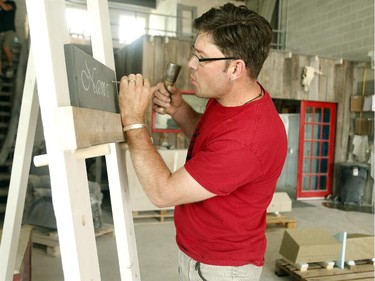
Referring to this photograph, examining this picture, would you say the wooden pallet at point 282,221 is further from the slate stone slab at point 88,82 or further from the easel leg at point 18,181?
the slate stone slab at point 88,82

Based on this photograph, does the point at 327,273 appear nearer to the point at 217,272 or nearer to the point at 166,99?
the point at 217,272

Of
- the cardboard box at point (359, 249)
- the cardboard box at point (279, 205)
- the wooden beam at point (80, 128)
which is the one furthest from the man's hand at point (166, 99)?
the cardboard box at point (279, 205)

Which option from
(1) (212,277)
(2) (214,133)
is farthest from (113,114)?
(1) (212,277)

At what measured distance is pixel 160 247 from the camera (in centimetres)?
440

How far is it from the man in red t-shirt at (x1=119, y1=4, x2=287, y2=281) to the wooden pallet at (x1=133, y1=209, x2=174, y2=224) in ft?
12.7

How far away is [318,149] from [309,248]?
5132mm

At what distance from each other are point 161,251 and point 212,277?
2.86 m

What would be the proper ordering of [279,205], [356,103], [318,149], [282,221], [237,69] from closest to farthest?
[237,69]
[282,221]
[279,205]
[356,103]
[318,149]

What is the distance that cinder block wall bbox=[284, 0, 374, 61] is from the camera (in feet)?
24.6

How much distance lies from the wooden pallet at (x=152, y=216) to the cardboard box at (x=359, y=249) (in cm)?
274

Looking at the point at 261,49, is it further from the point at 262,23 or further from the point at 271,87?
the point at 271,87

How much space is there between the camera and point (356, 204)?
24.3 ft

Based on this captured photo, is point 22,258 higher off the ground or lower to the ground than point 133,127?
lower

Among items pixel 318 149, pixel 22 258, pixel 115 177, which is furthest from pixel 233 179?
pixel 318 149
